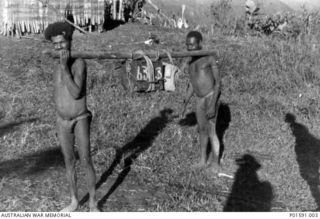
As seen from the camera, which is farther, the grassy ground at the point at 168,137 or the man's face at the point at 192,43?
the man's face at the point at 192,43

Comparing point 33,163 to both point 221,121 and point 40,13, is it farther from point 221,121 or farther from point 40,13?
point 40,13

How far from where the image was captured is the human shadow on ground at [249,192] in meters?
5.73

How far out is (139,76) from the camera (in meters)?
7.68

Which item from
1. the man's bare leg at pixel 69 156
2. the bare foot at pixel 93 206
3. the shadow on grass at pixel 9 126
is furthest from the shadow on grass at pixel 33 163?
the bare foot at pixel 93 206

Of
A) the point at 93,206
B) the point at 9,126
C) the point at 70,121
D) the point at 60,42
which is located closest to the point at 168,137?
→ the point at 9,126

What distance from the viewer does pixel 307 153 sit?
8023 millimetres

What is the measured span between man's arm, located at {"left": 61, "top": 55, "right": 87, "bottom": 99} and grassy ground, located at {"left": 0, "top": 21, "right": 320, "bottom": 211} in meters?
1.32

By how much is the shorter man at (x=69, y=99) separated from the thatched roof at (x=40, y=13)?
9374 mm

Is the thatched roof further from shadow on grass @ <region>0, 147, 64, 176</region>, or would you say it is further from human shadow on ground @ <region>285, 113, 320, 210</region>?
shadow on grass @ <region>0, 147, 64, 176</region>

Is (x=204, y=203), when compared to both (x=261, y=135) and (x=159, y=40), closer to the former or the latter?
(x=261, y=135)

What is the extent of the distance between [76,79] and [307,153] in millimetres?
4578

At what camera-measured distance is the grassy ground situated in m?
5.89

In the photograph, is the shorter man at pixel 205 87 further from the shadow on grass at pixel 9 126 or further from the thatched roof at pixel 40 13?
the thatched roof at pixel 40 13

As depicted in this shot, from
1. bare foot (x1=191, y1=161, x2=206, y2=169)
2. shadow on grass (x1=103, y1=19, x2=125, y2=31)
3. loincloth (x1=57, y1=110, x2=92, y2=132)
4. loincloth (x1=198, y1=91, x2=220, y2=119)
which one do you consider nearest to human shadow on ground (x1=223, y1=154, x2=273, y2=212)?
bare foot (x1=191, y1=161, x2=206, y2=169)
